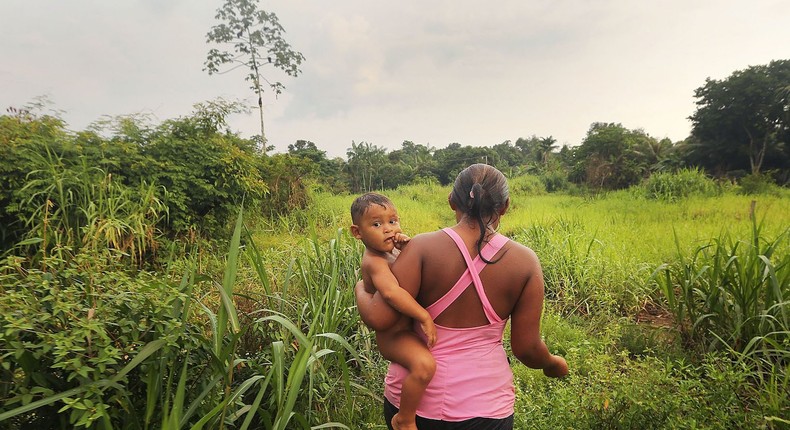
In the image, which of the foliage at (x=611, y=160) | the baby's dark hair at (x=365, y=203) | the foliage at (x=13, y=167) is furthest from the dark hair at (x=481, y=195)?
the foliage at (x=611, y=160)

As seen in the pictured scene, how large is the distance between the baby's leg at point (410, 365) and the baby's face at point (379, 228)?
26 centimetres

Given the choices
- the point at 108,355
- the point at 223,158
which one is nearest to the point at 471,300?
the point at 108,355

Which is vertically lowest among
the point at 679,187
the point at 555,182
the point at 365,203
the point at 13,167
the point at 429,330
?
the point at 679,187

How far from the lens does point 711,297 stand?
8.30 ft

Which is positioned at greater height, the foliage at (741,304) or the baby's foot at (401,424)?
the baby's foot at (401,424)

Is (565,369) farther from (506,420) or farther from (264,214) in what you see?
(264,214)

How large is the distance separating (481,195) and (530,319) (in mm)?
379

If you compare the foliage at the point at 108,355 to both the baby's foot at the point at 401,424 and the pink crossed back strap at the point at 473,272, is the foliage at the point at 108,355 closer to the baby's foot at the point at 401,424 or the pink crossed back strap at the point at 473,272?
the baby's foot at the point at 401,424

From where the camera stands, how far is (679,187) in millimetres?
10000

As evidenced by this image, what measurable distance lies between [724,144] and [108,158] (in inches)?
896

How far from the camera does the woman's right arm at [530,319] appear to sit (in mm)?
1078

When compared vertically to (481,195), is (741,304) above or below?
below

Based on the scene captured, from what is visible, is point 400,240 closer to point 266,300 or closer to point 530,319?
point 530,319

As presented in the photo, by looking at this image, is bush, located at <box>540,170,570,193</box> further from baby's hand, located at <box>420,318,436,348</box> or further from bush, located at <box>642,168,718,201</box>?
baby's hand, located at <box>420,318,436,348</box>
